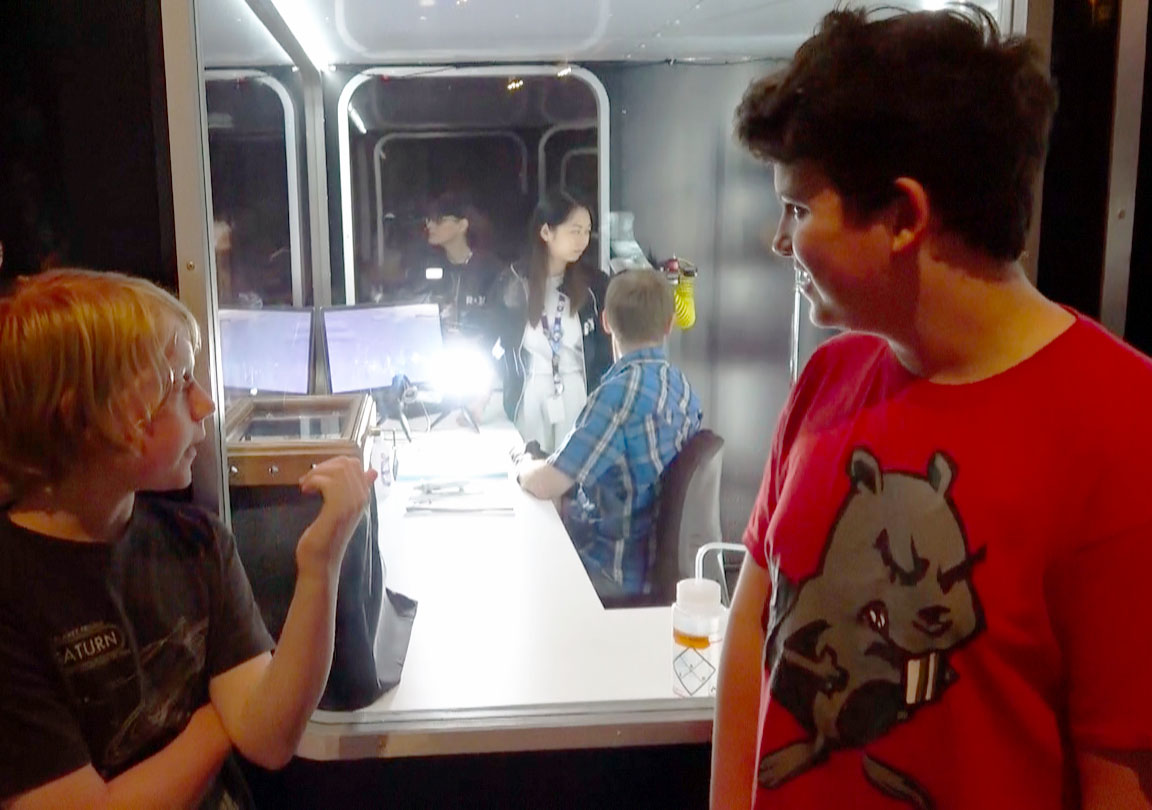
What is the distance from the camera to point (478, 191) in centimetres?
355

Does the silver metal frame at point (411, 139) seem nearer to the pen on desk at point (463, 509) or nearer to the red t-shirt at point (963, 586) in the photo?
the pen on desk at point (463, 509)

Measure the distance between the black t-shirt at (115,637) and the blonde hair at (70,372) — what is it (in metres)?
0.08

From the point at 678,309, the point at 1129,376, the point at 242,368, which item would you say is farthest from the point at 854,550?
the point at 678,309

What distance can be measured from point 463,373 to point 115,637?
2377mm

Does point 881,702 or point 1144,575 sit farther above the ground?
point 1144,575

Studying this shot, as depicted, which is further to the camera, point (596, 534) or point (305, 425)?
point (596, 534)

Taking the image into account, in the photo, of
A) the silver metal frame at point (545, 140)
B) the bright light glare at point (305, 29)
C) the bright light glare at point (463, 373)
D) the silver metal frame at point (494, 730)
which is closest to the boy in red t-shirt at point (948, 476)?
the silver metal frame at point (494, 730)

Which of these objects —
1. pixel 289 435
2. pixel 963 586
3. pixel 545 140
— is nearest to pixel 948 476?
pixel 963 586

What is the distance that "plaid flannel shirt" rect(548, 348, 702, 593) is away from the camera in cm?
238

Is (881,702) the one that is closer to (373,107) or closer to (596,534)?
(596,534)

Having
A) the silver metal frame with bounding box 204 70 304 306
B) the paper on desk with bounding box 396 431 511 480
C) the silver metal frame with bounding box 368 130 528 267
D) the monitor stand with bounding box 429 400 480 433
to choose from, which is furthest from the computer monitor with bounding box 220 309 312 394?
the silver metal frame with bounding box 368 130 528 267

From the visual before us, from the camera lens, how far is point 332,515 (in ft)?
3.21

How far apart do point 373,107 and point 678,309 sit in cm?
124

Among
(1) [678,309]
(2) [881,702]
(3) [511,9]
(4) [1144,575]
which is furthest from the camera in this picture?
(1) [678,309]
